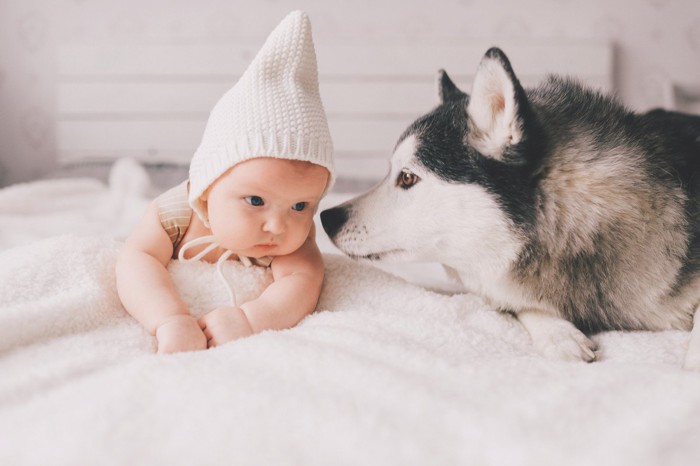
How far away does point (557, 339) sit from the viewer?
3.05ft

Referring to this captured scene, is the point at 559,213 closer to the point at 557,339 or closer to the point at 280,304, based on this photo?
the point at 557,339

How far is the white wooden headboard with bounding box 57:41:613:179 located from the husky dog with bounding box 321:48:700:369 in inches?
75.7

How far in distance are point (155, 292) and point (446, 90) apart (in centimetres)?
75

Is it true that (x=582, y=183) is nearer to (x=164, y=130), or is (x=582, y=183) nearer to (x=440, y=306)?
(x=440, y=306)

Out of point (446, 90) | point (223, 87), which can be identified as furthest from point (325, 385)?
point (223, 87)

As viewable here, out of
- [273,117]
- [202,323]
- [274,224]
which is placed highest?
[273,117]

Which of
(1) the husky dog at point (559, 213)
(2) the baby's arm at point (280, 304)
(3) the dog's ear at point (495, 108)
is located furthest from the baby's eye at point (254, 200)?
(3) the dog's ear at point (495, 108)

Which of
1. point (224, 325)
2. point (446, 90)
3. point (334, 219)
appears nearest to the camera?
point (224, 325)

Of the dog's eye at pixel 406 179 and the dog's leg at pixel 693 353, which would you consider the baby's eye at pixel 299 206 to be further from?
the dog's leg at pixel 693 353

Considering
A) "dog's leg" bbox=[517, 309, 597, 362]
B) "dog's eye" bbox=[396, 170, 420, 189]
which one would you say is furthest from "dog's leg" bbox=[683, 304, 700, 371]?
"dog's eye" bbox=[396, 170, 420, 189]

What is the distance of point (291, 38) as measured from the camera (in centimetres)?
105

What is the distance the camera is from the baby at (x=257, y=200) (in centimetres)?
94

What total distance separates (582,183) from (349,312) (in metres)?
0.46

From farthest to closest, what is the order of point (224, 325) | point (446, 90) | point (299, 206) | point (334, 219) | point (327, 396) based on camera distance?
1. point (446, 90)
2. point (334, 219)
3. point (299, 206)
4. point (224, 325)
5. point (327, 396)
